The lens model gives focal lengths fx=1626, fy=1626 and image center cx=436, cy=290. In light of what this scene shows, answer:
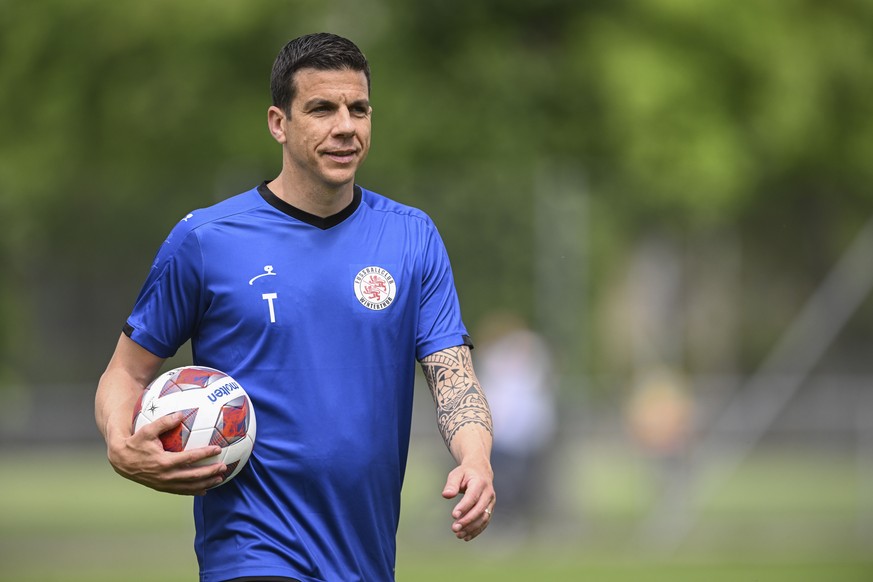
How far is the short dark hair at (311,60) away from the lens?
5648 millimetres

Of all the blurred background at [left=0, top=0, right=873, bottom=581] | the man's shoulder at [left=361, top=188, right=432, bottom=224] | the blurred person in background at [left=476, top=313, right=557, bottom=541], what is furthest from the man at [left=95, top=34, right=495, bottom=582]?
the blurred person in background at [left=476, top=313, right=557, bottom=541]

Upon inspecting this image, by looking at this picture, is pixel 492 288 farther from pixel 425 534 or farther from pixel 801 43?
pixel 801 43

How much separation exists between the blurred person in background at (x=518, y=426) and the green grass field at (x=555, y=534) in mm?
326

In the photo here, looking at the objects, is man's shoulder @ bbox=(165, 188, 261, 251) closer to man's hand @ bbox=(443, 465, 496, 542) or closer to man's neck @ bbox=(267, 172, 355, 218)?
man's neck @ bbox=(267, 172, 355, 218)

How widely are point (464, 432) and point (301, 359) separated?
61cm

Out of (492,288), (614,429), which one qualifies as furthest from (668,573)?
(614,429)

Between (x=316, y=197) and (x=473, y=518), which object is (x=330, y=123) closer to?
(x=316, y=197)

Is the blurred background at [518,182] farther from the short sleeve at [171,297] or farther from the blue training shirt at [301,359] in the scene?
the short sleeve at [171,297]

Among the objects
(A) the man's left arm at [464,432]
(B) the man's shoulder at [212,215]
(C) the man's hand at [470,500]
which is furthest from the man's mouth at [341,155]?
(C) the man's hand at [470,500]

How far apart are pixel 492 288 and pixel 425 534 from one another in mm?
3043

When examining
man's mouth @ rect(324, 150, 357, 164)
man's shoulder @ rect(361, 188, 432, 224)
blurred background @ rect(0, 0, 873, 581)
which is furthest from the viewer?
blurred background @ rect(0, 0, 873, 581)

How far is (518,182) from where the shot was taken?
1853cm

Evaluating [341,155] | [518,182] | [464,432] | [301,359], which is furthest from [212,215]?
[518,182]

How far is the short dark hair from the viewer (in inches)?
222
